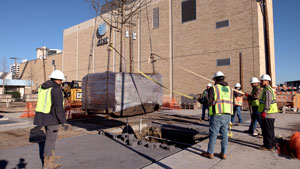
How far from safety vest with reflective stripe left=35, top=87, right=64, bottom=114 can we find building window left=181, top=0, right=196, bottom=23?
1977 cm

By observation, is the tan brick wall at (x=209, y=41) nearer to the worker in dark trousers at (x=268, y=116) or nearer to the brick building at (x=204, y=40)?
the brick building at (x=204, y=40)

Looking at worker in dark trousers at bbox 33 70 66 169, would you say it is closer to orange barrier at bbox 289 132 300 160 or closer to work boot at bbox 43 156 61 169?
work boot at bbox 43 156 61 169

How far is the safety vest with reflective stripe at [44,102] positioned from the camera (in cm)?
377

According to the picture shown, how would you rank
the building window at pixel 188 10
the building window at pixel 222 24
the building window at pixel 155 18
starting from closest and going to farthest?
1. the building window at pixel 222 24
2. the building window at pixel 188 10
3. the building window at pixel 155 18

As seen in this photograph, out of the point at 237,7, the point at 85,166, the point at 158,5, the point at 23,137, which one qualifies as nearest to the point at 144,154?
the point at 85,166

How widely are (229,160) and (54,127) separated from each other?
359 centimetres

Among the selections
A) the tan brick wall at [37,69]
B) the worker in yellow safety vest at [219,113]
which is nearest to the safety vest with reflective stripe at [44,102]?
the worker in yellow safety vest at [219,113]

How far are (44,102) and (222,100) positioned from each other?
3.60 meters

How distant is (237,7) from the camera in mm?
17938

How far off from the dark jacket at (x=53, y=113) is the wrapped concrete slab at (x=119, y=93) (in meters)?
0.97

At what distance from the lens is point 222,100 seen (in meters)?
4.00

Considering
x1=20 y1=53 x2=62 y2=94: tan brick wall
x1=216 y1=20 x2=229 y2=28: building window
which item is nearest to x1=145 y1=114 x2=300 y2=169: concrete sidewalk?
x1=216 y1=20 x2=229 y2=28: building window

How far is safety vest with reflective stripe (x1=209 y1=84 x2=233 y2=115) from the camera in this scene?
395cm

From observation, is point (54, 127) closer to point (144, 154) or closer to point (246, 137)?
point (144, 154)
